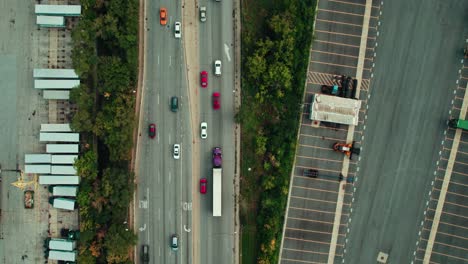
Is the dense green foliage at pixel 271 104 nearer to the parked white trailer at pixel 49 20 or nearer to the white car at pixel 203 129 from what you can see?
the white car at pixel 203 129

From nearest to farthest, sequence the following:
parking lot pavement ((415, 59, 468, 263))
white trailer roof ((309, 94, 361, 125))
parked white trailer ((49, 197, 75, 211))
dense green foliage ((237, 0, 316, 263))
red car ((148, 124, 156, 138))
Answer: dense green foliage ((237, 0, 316, 263)) → parked white trailer ((49, 197, 75, 211)) → white trailer roof ((309, 94, 361, 125)) → red car ((148, 124, 156, 138)) → parking lot pavement ((415, 59, 468, 263))

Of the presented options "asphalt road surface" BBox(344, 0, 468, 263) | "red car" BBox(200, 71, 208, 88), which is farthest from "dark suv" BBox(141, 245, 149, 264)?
"asphalt road surface" BBox(344, 0, 468, 263)

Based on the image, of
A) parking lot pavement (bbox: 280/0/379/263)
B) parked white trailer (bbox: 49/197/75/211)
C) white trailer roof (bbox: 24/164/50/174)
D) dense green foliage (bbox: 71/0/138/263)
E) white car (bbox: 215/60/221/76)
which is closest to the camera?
dense green foliage (bbox: 71/0/138/263)

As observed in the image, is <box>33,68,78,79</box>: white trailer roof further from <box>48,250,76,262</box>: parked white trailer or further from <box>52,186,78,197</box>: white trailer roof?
<box>48,250,76,262</box>: parked white trailer

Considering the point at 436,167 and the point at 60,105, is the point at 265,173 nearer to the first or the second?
the point at 436,167

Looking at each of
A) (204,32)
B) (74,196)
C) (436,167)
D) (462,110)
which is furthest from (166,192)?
(462,110)

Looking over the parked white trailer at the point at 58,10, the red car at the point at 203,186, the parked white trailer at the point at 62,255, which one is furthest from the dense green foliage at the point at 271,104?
the parked white trailer at the point at 62,255
